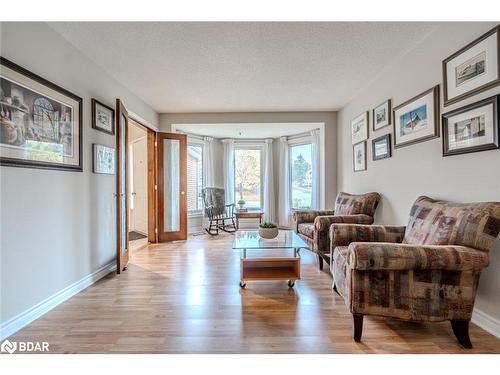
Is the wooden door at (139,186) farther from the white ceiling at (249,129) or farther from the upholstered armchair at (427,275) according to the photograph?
the upholstered armchair at (427,275)

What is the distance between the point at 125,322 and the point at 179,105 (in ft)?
11.2

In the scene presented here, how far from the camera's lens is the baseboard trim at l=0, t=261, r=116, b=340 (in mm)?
1781

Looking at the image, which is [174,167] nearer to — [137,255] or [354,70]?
[137,255]

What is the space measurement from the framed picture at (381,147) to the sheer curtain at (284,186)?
292 centimetres

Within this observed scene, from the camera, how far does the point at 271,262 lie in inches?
106

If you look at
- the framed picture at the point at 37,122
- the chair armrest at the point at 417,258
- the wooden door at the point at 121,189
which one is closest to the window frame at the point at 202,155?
the wooden door at the point at 121,189

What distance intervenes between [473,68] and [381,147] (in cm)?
139

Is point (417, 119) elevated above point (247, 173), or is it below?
above

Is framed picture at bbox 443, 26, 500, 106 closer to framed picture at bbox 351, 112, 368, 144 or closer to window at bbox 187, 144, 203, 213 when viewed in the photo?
framed picture at bbox 351, 112, 368, 144

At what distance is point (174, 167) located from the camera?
4.82m

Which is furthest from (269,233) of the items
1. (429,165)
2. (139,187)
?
(139,187)

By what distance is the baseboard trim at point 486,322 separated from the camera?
5.72 ft
